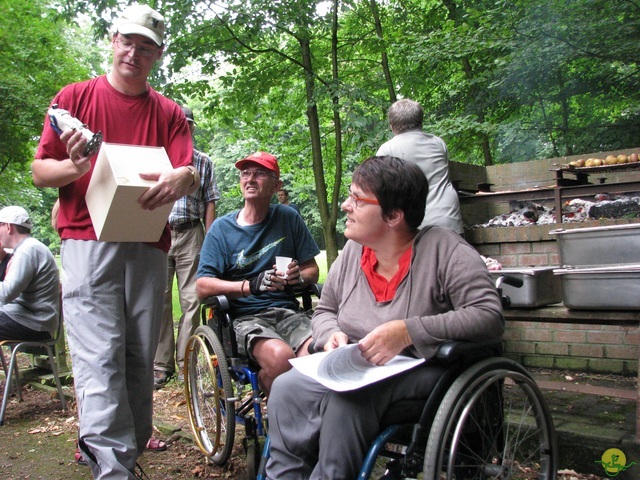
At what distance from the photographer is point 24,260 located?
464 centimetres

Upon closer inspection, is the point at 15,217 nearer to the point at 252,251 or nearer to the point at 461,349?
the point at 252,251

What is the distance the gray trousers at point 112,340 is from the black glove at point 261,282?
495mm

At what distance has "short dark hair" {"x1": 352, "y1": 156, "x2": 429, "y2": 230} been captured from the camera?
2242mm

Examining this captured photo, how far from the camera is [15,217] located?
16.0 ft

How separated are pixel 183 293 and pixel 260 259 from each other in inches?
73.8

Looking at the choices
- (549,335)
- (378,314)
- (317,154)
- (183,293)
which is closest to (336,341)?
(378,314)

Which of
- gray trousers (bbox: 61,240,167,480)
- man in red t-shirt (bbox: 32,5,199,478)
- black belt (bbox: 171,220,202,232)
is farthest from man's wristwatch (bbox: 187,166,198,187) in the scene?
black belt (bbox: 171,220,202,232)

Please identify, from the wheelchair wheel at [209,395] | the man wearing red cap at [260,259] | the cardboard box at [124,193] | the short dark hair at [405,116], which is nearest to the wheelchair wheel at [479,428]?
the man wearing red cap at [260,259]

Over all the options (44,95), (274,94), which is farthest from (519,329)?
(44,95)

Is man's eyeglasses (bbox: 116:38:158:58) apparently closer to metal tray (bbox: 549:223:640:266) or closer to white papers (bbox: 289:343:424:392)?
white papers (bbox: 289:343:424:392)

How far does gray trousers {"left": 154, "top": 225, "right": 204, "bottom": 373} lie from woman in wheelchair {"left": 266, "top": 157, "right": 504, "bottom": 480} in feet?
8.90

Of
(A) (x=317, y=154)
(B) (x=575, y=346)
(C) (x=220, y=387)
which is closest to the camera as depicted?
(C) (x=220, y=387)

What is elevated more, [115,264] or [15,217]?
[15,217]

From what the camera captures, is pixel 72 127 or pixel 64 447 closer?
pixel 72 127
